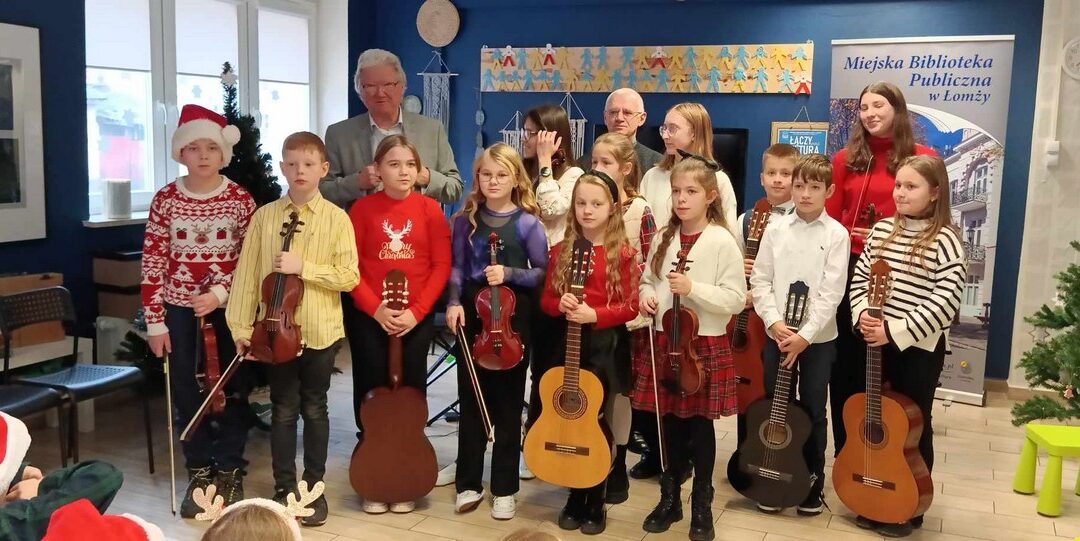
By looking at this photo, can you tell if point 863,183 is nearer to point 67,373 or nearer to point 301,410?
point 301,410

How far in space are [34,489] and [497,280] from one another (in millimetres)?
1515

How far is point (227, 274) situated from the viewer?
3227mm

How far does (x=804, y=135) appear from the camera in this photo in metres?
5.36

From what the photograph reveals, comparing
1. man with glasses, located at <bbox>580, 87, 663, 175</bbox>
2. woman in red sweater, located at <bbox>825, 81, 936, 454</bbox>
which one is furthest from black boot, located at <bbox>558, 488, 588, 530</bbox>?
man with glasses, located at <bbox>580, 87, 663, 175</bbox>

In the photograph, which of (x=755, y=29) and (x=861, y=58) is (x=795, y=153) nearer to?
(x=861, y=58)

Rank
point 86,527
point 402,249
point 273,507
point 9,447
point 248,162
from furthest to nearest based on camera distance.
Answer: point 248,162 → point 402,249 → point 9,447 → point 273,507 → point 86,527

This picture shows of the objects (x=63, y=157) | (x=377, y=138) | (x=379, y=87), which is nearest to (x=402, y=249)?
(x=377, y=138)

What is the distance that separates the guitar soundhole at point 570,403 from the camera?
300cm

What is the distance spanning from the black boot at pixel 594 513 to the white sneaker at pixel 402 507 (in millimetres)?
620

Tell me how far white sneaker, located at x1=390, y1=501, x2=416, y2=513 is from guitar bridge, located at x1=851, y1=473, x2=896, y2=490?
153 centimetres

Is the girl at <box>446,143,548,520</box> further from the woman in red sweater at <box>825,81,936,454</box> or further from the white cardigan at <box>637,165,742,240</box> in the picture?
the woman in red sweater at <box>825,81,936,454</box>

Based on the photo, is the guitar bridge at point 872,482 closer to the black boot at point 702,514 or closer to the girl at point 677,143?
→ the black boot at point 702,514

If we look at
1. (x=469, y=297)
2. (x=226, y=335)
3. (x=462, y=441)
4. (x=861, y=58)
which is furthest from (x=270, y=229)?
(x=861, y=58)

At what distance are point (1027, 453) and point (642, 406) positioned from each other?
1.69m
